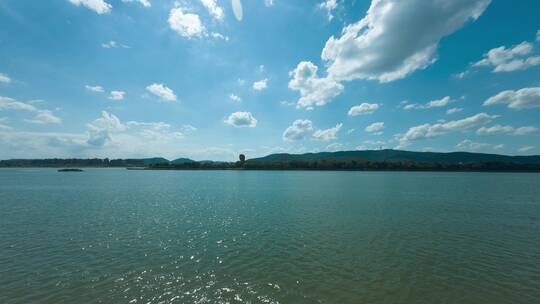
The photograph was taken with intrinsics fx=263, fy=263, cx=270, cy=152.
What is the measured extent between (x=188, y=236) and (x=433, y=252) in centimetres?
2231

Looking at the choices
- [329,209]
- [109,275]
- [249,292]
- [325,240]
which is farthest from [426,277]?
[329,209]

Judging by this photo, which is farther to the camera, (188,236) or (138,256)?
(188,236)

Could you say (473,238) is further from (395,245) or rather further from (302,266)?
(302,266)

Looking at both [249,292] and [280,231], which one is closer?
[249,292]

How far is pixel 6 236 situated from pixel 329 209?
39.3 metres

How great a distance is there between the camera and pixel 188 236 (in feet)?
86.8

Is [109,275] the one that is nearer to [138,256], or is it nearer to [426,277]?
[138,256]

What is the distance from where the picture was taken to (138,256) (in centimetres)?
2036

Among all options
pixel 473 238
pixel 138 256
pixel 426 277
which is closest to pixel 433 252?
pixel 426 277

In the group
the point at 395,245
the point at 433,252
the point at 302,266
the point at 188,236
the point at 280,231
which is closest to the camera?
the point at 302,266

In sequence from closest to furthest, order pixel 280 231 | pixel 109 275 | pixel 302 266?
pixel 109 275 → pixel 302 266 → pixel 280 231

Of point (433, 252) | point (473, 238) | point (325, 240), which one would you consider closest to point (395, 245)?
point (433, 252)

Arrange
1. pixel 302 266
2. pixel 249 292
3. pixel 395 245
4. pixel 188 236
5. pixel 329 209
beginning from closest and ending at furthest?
pixel 249 292 < pixel 302 266 < pixel 395 245 < pixel 188 236 < pixel 329 209

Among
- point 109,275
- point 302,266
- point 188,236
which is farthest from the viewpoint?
point 188,236
